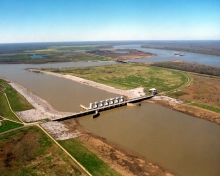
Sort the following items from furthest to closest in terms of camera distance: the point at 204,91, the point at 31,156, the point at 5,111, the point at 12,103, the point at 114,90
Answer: the point at 114,90 → the point at 204,91 → the point at 12,103 → the point at 5,111 → the point at 31,156

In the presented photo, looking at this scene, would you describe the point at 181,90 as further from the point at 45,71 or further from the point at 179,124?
the point at 45,71

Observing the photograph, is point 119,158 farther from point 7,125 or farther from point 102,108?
point 7,125

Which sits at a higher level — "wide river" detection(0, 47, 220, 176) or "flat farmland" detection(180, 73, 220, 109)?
"flat farmland" detection(180, 73, 220, 109)

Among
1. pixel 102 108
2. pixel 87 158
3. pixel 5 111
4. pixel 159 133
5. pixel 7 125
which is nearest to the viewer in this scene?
pixel 87 158

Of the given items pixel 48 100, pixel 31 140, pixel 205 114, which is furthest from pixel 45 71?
pixel 205 114

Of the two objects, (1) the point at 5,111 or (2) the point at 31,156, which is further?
(1) the point at 5,111

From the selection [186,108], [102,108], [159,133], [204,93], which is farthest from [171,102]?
[102,108]

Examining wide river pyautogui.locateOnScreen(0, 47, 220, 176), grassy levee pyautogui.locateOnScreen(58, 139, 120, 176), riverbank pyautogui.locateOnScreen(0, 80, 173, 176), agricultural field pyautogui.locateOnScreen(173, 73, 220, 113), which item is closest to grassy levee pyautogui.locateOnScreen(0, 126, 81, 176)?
grassy levee pyautogui.locateOnScreen(58, 139, 120, 176)

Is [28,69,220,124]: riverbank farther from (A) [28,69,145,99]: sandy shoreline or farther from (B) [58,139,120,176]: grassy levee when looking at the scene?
(B) [58,139,120,176]: grassy levee
